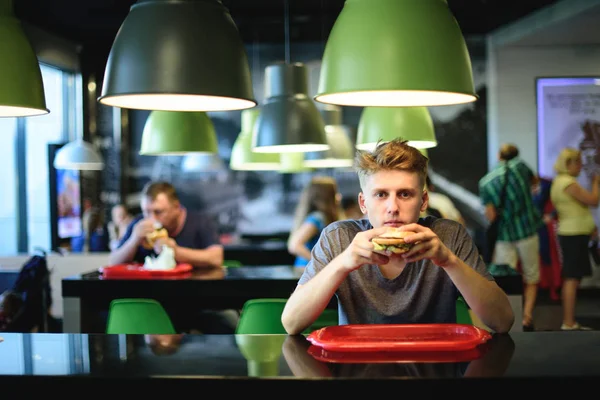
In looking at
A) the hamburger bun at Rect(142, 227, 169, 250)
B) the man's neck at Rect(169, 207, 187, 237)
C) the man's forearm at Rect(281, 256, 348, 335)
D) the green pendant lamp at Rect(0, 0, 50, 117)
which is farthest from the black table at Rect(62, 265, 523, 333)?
the green pendant lamp at Rect(0, 0, 50, 117)

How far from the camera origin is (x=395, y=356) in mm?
2137

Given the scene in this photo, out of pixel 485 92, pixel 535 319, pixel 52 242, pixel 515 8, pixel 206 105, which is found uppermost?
pixel 515 8

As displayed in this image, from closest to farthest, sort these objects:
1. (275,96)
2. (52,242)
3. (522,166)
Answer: (275,96) → (522,166) → (52,242)

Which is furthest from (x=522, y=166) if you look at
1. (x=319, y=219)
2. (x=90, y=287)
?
(x=90, y=287)

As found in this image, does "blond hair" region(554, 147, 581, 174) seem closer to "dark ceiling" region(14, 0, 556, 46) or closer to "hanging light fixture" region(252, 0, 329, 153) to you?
"dark ceiling" region(14, 0, 556, 46)

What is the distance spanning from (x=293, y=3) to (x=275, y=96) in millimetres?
4855

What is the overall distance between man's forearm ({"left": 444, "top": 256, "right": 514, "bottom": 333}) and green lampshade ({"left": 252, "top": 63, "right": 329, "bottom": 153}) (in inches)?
85.7

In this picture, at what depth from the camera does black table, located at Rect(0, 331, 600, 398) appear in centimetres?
190

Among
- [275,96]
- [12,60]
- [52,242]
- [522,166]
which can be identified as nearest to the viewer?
[12,60]

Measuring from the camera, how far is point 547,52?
10.8 metres

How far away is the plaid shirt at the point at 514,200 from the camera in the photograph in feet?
24.9

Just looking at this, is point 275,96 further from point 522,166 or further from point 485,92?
point 485,92

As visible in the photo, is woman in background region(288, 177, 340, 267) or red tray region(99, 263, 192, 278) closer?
red tray region(99, 263, 192, 278)

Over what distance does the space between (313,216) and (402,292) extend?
318 centimetres
